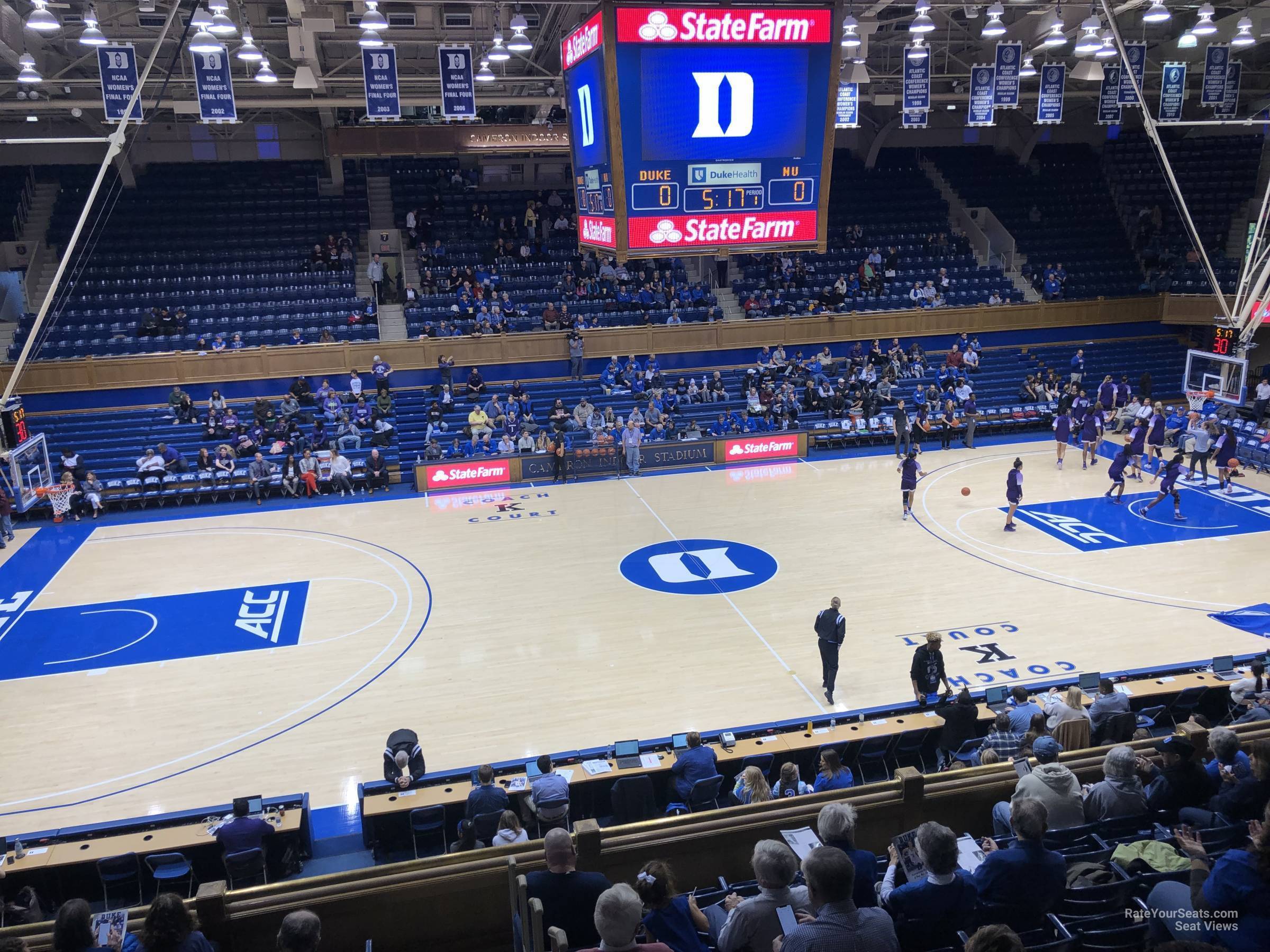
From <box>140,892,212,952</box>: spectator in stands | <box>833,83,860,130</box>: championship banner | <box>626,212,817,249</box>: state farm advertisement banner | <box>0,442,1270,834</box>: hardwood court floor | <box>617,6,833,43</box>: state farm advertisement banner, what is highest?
<box>833,83,860,130</box>: championship banner

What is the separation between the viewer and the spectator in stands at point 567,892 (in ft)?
16.1

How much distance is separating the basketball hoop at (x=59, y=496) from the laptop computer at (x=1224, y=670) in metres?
22.3

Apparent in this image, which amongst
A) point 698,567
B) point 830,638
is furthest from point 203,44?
point 830,638

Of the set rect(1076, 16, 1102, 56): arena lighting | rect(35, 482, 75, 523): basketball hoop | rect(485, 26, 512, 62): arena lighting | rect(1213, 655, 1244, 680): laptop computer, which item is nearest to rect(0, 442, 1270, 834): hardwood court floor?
rect(35, 482, 75, 523): basketball hoop

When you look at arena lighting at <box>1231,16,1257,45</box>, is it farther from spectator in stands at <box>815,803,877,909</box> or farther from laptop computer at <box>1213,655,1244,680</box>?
spectator in stands at <box>815,803,877,909</box>

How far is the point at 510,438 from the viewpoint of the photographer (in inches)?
949

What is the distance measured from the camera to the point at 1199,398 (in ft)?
87.0

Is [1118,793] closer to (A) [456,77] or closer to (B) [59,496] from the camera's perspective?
(A) [456,77]

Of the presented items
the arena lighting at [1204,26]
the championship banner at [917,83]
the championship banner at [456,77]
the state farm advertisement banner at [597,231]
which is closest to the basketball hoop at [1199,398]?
the arena lighting at [1204,26]

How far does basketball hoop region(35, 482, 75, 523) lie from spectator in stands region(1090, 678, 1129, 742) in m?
21.2

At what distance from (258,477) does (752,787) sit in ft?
58.3

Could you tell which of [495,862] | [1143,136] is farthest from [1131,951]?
[1143,136]

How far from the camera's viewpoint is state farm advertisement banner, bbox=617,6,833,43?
1052 centimetres

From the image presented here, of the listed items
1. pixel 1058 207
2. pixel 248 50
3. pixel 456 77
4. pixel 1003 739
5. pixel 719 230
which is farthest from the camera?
pixel 1058 207
